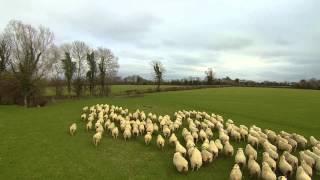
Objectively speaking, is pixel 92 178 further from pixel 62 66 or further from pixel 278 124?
pixel 62 66

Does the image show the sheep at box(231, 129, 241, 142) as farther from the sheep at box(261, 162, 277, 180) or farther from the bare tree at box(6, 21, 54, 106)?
the bare tree at box(6, 21, 54, 106)

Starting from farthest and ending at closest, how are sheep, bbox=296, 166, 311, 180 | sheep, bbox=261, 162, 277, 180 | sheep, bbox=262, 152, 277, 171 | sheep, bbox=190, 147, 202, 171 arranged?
sheep, bbox=190, 147, 202, 171 < sheep, bbox=262, 152, 277, 171 < sheep, bbox=261, 162, 277, 180 < sheep, bbox=296, 166, 311, 180

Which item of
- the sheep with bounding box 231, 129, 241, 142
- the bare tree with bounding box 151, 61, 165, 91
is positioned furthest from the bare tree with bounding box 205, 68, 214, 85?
the sheep with bounding box 231, 129, 241, 142

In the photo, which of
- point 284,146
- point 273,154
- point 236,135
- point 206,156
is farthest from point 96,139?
point 284,146

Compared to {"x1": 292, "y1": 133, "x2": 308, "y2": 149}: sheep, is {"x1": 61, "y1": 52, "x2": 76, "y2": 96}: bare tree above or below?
above

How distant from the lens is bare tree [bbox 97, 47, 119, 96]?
84950mm

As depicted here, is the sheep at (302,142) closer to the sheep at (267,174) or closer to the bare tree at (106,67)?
the sheep at (267,174)

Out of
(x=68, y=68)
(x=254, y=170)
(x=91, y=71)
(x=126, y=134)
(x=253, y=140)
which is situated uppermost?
(x=68, y=68)

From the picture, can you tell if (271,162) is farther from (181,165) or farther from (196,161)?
(181,165)

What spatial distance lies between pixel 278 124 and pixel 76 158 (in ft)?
68.1

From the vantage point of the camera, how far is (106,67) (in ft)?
291

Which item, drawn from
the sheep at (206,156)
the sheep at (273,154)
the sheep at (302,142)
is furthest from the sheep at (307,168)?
the sheep at (302,142)

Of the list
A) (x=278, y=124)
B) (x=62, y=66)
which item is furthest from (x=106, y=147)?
(x=62, y=66)

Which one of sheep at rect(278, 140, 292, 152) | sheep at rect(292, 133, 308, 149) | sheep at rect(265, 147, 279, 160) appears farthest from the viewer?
sheep at rect(292, 133, 308, 149)
